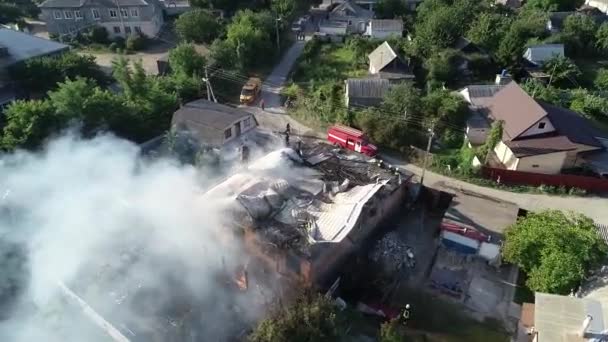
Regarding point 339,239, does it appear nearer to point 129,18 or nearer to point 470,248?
point 470,248

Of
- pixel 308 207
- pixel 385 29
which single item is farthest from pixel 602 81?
pixel 308 207

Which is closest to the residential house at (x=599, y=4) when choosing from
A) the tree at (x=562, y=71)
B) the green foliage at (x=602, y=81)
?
the green foliage at (x=602, y=81)

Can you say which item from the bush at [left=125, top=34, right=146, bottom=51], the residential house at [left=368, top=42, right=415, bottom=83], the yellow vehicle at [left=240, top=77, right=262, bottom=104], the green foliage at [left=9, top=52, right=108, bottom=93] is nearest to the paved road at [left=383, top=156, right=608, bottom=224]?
the residential house at [left=368, top=42, right=415, bottom=83]

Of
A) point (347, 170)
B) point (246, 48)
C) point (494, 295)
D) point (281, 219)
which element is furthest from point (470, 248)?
point (246, 48)

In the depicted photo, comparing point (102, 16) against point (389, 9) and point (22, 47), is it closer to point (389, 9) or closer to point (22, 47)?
point (22, 47)

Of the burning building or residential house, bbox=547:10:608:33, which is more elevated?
residential house, bbox=547:10:608:33

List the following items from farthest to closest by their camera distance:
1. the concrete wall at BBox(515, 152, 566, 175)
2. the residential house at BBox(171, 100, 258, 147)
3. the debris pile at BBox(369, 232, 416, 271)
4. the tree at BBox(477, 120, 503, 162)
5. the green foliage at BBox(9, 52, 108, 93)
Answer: the green foliage at BBox(9, 52, 108, 93), the tree at BBox(477, 120, 503, 162), the concrete wall at BBox(515, 152, 566, 175), the residential house at BBox(171, 100, 258, 147), the debris pile at BBox(369, 232, 416, 271)

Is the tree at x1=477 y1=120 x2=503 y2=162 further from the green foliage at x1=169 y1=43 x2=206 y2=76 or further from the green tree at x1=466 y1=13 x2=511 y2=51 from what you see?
the green foliage at x1=169 y1=43 x2=206 y2=76
